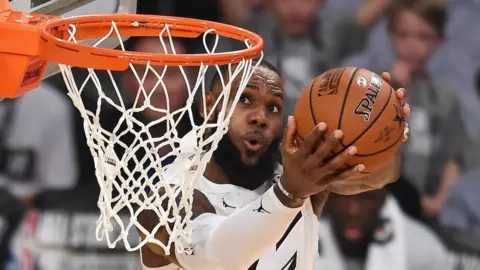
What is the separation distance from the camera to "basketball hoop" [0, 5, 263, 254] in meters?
1.79

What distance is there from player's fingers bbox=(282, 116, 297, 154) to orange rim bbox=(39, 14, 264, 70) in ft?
0.70

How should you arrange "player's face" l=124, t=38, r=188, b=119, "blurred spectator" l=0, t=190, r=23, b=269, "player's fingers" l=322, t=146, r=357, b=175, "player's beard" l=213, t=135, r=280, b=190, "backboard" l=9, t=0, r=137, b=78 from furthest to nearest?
1. "blurred spectator" l=0, t=190, r=23, b=269
2. "player's face" l=124, t=38, r=188, b=119
3. "player's beard" l=213, t=135, r=280, b=190
4. "backboard" l=9, t=0, r=137, b=78
5. "player's fingers" l=322, t=146, r=357, b=175

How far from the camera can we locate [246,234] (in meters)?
1.90

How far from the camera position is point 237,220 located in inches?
75.9

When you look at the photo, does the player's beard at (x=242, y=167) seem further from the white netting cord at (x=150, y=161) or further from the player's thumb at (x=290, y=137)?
the player's thumb at (x=290, y=137)

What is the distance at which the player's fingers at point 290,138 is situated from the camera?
68.6 inches

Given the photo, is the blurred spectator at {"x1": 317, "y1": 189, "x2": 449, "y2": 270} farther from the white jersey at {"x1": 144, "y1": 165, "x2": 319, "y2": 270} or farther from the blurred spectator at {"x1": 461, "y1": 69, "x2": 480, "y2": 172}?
the white jersey at {"x1": 144, "y1": 165, "x2": 319, "y2": 270}

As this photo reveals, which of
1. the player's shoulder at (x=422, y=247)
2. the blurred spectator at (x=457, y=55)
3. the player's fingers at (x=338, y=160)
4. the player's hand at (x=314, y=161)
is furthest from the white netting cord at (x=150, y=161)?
the player's shoulder at (x=422, y=247)

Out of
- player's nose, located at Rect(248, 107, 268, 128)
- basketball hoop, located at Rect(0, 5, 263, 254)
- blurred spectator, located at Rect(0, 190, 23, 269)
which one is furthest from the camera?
blurred spectator, located at Rect(0, 190, 23, 269)

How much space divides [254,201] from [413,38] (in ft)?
6.63

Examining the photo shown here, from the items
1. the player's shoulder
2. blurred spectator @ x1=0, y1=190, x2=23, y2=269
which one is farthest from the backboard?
the player's shoulder

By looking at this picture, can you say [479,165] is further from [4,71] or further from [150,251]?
[4,71]

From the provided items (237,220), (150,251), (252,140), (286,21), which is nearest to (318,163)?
(237,220)

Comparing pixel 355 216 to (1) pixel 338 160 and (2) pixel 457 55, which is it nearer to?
(2) pixel 457 55
